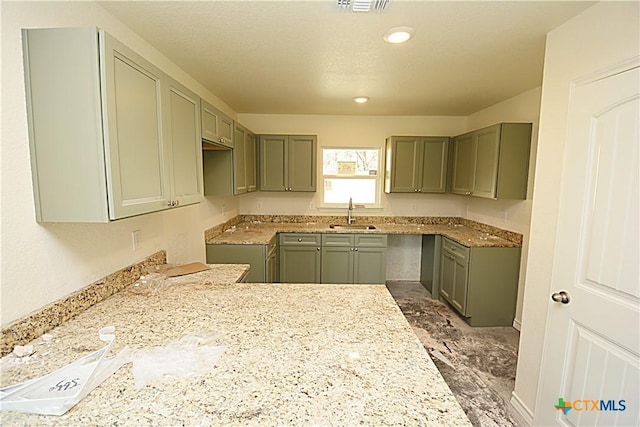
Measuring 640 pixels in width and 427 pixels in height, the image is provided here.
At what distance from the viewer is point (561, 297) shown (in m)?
1.56

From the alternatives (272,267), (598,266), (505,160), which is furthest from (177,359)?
(505,160)

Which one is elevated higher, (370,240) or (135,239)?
(135,239)

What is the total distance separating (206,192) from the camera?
290 cm

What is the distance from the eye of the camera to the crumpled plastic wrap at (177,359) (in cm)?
91

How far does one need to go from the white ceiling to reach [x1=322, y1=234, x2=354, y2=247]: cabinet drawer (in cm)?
165

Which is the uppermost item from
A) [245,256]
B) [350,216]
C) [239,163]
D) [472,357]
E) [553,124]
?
[553,124]

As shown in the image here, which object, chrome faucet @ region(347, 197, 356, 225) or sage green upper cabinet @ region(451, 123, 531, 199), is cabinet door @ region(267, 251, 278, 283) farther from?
sage green upper cabinet @ region(451, 123, 531, 199)

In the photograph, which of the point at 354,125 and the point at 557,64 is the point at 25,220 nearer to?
the point at 557,64

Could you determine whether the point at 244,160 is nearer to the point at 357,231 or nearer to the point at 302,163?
the point at 302,163

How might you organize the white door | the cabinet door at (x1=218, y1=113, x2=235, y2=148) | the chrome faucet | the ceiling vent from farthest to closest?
the chrome faucet
the cabinet door at (x1=218, y1=113, x2=235, y2=148)
the ceiling vent
the white door

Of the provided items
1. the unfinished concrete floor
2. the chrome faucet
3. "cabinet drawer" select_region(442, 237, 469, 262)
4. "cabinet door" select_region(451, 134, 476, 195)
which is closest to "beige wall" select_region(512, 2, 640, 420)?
the unfinished concrete floor

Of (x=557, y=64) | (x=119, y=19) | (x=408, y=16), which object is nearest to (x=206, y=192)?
(x=119, y=19)

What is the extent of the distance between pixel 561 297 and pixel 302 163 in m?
3.01

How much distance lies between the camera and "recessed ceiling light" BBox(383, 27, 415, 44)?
1661mm
